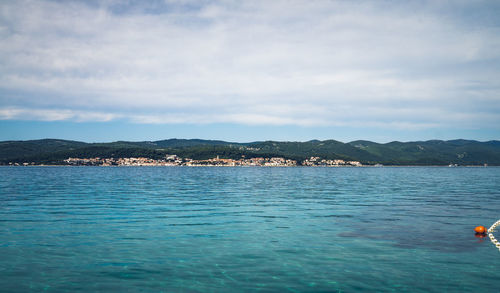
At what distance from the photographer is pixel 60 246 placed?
23453 millimetres

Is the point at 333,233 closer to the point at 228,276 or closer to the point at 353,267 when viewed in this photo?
the point at 353,267

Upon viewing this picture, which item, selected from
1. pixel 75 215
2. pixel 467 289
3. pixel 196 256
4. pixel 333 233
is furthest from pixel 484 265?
pixel 75 215

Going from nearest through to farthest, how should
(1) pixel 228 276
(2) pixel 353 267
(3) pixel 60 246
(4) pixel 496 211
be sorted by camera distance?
(1) pixel 228 276 → (2) pixel 353 267 → (3) pixel 60 246 → (4) pixel 496 211

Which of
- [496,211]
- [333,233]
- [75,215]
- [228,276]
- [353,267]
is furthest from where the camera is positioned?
[496,211]

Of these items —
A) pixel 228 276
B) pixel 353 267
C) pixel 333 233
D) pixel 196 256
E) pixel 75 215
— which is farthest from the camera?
pixel 75 215

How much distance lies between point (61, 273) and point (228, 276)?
8.78 metres

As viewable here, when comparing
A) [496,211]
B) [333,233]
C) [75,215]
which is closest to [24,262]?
[75,215]

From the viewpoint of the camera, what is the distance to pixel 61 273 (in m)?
A: 18.1

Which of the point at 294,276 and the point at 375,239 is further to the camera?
the point at 375,239

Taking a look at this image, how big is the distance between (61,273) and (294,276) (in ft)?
40.2

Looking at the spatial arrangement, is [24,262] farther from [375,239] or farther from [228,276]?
[375,239]

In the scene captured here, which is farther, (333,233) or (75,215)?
(75,215)

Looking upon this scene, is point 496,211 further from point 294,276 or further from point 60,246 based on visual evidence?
point 60,246

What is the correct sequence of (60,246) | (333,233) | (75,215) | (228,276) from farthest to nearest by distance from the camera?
1. (75,215)
2. (333,233)
3. (60,246)
4. (228,276)
